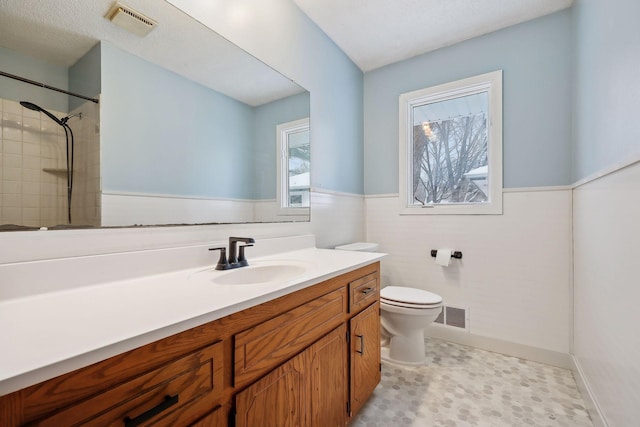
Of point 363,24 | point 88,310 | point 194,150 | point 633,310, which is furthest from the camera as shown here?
A: point 363,24

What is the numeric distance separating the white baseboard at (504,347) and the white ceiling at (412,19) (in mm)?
2280

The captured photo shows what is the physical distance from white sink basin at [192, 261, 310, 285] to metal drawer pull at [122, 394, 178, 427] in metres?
0.50

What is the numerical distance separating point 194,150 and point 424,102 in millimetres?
1963

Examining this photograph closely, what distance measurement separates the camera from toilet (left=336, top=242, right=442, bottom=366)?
180cm

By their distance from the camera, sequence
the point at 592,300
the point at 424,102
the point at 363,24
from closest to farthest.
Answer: the point at 592,300
the point at 363,24
the point at 424,102

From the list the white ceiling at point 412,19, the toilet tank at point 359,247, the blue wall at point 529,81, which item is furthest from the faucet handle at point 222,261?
the blue wall at point 529,81

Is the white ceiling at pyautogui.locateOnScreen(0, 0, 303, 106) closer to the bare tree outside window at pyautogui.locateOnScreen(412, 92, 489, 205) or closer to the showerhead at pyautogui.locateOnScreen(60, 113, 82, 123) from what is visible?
the showerhead at pyautogui.locateOnScreen(60, 113, 82, 123)

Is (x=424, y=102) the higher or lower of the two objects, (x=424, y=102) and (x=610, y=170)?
the higher

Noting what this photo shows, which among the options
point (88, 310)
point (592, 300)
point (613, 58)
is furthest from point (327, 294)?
point (613, 58)

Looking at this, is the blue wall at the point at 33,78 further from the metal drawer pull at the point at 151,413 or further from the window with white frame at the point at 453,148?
the window with white frame at the point at 453,148

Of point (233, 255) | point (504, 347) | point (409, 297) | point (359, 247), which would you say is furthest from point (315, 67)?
point (504, 347)

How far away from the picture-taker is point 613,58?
3.73 feet

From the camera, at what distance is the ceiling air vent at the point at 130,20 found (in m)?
1.02

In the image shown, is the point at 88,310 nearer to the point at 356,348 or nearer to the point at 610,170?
the point at 356,348
